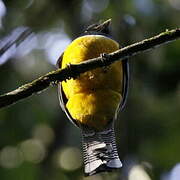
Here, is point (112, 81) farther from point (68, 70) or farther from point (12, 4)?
point (12, 4)

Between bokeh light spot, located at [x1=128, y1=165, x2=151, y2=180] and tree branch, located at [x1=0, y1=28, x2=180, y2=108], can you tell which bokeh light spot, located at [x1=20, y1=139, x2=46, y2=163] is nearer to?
bokeh light spot, located at [x1=128, y1=165, x2=151, y2=180]

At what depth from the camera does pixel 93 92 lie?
332cm

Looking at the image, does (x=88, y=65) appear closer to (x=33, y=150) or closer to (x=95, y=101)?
(x=95, y=101)

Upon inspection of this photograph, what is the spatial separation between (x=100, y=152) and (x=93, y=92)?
0.34m

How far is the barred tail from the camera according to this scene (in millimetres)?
3105

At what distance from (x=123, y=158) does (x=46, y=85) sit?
92.2 inches

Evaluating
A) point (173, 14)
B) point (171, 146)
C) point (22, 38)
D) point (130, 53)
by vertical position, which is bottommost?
point (171, 146)

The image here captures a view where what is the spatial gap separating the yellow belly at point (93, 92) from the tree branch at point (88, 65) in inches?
27.5

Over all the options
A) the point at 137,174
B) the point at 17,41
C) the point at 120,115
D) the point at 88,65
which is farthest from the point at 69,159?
the point at 88,65

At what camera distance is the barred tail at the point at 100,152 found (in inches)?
122

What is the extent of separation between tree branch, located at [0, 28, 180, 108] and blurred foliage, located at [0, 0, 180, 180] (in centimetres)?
205

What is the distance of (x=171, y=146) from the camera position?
5055 mm

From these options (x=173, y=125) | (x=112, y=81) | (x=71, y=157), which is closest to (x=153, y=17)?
(x=173, y=125)

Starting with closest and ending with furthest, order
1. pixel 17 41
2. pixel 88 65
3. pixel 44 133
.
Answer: pixel 88 65
pixel 17 41
pixel 44 133
